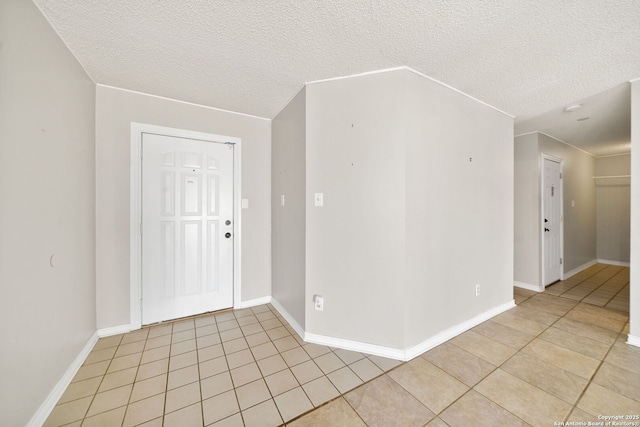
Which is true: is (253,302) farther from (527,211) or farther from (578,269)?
(578,269)

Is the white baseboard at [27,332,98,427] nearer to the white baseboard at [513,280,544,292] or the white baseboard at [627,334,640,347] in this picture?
the white baseboard at [627,334,640,347]

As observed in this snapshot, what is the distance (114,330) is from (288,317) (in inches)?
66.4

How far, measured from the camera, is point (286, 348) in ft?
6.78

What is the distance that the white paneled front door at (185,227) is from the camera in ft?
8.00

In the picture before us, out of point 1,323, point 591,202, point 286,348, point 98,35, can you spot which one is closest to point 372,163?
point 286,348

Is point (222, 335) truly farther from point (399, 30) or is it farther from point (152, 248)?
point (399, 30)

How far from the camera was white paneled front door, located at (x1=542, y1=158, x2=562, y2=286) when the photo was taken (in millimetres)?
3564

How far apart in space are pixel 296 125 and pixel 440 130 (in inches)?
54.7

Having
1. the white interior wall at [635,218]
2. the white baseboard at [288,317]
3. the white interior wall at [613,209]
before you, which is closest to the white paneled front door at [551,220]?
the white interior wall at [635,218]

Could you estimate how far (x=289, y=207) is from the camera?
8.34 ft

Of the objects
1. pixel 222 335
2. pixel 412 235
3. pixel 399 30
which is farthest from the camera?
pixel 222 335

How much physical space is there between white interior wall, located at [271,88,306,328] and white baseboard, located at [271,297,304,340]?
4 centimetres

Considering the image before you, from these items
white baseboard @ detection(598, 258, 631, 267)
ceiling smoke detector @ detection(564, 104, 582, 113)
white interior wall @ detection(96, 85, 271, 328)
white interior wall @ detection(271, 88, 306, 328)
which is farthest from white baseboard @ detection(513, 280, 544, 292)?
white interior wall @ detection(96, 85, 271, 328)

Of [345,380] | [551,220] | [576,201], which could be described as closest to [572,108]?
[551,220]
